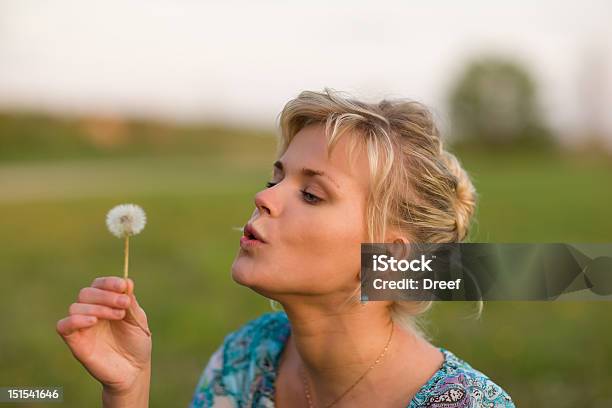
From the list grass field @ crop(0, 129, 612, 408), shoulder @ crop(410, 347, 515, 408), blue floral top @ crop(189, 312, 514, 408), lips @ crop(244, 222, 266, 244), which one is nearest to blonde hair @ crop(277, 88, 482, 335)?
shoulder @ crop(410, 347, 515, 408)

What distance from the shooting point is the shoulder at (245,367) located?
304 centimetres

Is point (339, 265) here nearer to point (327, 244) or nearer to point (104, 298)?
point (327, 244)

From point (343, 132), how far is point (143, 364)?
1076 millimetres

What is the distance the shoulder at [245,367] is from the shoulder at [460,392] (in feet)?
2.44

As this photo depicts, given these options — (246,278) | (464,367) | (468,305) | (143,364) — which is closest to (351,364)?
(464,367)

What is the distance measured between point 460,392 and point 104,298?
124 centimetres

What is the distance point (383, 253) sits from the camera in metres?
2.59

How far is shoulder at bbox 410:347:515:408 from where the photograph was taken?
8.11 feet

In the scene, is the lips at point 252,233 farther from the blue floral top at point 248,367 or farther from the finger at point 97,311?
the blue floral top at point 248,367

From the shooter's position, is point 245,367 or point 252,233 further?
point 245,367

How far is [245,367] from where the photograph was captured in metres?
3.11

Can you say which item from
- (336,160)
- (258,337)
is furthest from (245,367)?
(336,160)

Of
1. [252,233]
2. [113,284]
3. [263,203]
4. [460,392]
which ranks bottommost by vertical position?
[460,392]

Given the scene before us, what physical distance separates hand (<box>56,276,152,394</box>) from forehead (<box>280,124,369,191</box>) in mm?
743
